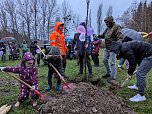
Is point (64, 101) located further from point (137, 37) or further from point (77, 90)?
point (137, 37)

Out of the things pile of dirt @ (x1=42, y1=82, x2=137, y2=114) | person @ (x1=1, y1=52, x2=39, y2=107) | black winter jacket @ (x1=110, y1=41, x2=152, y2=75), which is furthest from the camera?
person @ (x1=1, y1=52, x2=39, y2=107)

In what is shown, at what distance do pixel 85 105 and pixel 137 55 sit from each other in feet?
5.62

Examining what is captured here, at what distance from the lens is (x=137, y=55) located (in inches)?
216

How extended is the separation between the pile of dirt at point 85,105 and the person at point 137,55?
69 cm

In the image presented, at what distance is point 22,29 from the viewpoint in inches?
1646

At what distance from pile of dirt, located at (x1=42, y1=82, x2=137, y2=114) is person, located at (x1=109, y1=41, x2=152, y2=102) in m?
0.69

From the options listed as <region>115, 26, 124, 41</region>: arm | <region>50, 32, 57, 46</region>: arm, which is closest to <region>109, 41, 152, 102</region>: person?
<region>115, 26, 124, 41</region>: arm

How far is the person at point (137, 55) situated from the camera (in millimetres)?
5148

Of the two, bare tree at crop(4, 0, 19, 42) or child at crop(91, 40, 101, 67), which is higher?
bare tree at crop(4, 0, 19, 42)

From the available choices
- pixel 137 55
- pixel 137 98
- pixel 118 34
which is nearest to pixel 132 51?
pixel 137 55

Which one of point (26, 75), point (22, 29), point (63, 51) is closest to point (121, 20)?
point (22, 29)

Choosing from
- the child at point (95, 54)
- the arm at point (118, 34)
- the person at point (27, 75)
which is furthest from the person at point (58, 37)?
the child at point (95, 54)

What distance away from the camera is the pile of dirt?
4.40 m

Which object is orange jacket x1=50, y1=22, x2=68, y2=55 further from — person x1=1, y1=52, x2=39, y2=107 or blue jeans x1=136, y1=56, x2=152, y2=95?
blue jeans x1=136, y1=56, x2=152, y2=95
